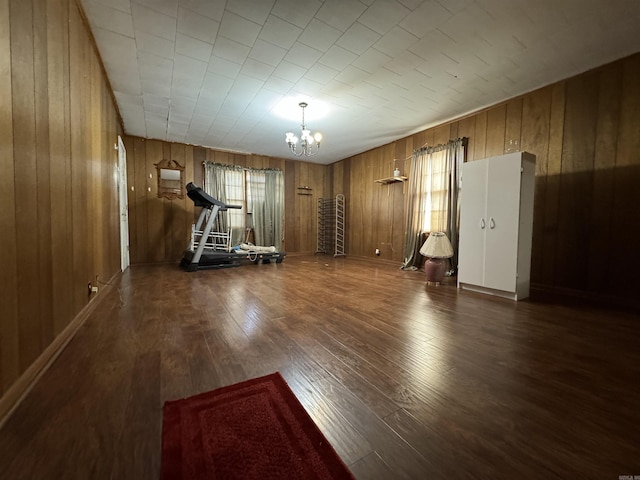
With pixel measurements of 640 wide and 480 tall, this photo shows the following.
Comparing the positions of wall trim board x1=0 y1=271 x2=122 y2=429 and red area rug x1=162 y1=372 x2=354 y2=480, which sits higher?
wall trim board x1=0 y1=271 x2=122 y2=429

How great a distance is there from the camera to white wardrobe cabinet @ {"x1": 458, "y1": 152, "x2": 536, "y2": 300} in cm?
293

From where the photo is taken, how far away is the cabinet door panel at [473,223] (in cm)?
324

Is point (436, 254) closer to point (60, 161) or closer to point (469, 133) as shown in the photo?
point (469, 133)

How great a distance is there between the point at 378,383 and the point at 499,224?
9.12ft

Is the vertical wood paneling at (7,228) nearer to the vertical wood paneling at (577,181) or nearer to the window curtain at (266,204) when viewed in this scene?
the vertical wood paneling at (577,181)

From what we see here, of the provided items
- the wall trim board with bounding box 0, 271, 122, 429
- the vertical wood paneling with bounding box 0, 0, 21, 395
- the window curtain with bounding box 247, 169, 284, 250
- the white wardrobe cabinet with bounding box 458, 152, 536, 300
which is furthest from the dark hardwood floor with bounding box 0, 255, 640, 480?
the window curtain with bounding box 247, 169, 284, 250

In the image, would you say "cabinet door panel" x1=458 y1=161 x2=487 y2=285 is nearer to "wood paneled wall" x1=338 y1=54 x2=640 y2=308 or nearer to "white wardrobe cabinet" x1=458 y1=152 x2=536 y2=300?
"white wardrobe cabinet" x1=458 y1=152 x2=536 y2=300

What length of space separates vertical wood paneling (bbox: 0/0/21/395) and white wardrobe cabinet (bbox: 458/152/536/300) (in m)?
4.12

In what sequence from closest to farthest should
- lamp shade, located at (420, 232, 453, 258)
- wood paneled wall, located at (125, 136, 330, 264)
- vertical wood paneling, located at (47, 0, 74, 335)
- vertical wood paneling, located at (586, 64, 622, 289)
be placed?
vertical wood paneling, located at (47, 0, 74, 335), vertical wood paneling, located at (586, 64, 622, 289), lamp shade, located at (420, 232, 453, 258), wood paneled wall, located at (125, 136, 330, 264)

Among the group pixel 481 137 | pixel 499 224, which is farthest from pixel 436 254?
pixel 481 137

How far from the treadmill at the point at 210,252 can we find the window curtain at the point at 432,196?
118 inches

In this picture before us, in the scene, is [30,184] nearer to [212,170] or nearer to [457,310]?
[457,310]

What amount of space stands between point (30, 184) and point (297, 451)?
189cm

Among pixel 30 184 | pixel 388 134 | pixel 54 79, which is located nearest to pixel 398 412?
pixel 30 184
